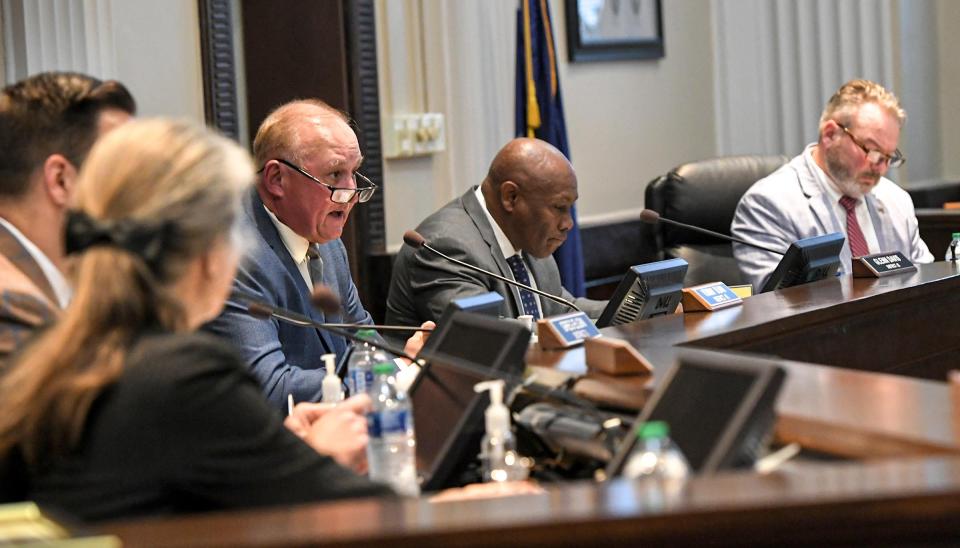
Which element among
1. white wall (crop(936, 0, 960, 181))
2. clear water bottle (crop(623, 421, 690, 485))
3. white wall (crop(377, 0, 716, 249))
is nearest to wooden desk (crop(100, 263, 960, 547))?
clear water bottle (crop(623, 421, 690, 485))

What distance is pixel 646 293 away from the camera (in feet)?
9.37

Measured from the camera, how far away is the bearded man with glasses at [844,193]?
13.9 ft

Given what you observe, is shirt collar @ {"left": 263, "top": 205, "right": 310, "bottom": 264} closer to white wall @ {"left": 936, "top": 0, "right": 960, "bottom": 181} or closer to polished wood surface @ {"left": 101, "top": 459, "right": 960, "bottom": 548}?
polished wood surface @ {"left": 101, "top": 459, "right": 960, "bottom": 548}

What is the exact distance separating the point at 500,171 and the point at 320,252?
25.3 inches

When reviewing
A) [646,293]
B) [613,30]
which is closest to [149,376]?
[646,293]

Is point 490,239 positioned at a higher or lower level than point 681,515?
higher

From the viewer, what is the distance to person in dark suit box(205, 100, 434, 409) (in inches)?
115

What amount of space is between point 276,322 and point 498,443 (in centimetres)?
113

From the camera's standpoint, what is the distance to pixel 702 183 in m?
4.62

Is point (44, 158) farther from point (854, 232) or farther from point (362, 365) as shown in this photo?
point (854, 232)

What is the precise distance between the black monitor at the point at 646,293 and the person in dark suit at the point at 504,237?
1.81 ft

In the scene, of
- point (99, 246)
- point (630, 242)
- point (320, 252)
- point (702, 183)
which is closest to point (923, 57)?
point (630, 242)

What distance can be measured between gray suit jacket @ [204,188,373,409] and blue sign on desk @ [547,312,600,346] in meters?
0.57

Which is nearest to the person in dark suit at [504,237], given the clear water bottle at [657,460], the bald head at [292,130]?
the bald head at [292,130]
